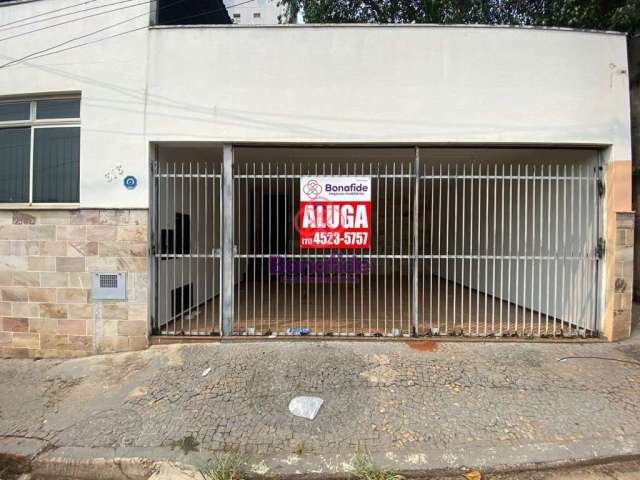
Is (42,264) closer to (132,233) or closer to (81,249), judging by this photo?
(81,249)

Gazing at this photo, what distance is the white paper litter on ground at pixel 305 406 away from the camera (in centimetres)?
331

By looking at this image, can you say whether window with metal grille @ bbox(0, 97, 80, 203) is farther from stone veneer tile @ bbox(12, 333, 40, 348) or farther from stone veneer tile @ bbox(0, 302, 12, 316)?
stone veneer tile @ bbox(12, 333, 40, 348)

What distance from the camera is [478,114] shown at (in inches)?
183

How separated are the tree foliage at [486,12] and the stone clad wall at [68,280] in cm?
784

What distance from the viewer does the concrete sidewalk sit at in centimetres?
291

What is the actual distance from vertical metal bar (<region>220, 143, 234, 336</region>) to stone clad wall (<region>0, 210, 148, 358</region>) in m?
0.98

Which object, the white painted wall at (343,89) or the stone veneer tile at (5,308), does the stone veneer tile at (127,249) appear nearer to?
the white painted wall at (343,89)

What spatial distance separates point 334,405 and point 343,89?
374 cm

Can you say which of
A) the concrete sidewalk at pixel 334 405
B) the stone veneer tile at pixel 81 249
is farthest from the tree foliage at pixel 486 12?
the stone veneer tile at pixel 81 249

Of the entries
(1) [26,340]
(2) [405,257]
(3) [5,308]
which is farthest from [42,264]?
(2) [405,257]

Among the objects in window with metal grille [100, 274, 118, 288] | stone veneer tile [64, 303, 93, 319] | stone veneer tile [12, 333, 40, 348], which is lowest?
stone veneer tile [12, 333, 40, 348]

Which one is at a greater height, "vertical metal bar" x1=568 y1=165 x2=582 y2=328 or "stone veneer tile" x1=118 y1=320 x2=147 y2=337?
"vertical metal bar" x1=568 y1=165 x2=582 y2=328

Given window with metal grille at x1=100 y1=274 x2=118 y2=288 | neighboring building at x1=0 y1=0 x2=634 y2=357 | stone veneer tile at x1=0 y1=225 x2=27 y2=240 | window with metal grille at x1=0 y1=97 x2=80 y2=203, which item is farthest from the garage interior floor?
window with metal grille at x1=0 y1=97 x2=80 y2=203

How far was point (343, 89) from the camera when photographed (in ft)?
15.4
